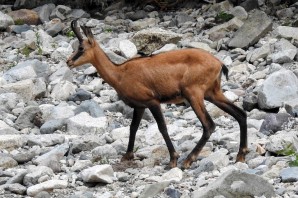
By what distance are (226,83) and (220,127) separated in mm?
2449

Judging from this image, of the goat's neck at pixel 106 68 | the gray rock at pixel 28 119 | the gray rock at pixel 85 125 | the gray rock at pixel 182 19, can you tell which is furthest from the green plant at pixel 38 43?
the goat's neck at pixel 106 68

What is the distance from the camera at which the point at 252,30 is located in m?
15.8

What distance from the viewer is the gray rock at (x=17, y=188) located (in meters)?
8.95

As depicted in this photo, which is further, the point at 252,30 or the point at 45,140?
the point at 252,30

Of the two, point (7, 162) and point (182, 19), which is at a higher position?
Result: point (7, 162)

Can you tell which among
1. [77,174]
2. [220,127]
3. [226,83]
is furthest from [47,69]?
[77,174]

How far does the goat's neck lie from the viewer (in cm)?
998

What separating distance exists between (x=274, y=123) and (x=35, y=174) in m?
3.37

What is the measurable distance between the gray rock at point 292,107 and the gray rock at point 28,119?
3740 mm

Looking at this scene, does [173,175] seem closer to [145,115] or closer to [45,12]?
[145,115]

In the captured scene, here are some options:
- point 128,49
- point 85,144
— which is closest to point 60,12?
point 128,49

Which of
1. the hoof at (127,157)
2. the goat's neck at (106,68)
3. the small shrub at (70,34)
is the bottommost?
the small shrub at (70,34)

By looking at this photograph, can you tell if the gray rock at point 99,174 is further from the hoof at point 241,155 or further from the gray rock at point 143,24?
the gray rock at point 143,24

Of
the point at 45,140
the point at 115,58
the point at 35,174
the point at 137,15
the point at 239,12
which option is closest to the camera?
the point at 35,174
